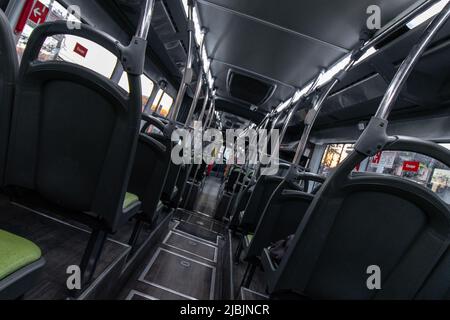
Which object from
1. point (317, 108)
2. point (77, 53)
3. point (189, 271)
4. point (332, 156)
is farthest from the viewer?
point (332, 156)

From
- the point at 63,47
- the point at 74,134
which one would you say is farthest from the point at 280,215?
the point at 63,47

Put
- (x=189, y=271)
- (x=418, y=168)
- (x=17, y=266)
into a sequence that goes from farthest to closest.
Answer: (x=418, y=168)
(x=189, y=271)
(x=17, y=266)

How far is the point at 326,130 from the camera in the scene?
6914 mm

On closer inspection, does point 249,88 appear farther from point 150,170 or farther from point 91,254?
point 91,254

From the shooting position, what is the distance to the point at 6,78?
3.46 feet

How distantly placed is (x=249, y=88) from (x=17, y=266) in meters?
4.71

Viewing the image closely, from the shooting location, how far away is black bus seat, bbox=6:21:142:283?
1121mm

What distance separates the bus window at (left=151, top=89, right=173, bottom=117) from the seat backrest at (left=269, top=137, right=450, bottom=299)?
572 cm

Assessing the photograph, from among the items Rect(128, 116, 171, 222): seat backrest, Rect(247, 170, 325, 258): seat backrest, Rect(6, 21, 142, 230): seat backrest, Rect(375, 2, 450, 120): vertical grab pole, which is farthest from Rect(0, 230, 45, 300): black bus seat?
Rect(247, 170, 325, 258): seat backrest

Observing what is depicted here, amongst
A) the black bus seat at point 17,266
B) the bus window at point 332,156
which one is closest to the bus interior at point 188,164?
the black bus seat at point 17,266

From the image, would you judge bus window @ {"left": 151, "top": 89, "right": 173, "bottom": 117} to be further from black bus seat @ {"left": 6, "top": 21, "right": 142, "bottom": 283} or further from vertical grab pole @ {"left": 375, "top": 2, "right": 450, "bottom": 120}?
vertical grab pole @ {"left": 375, "top": 2, "right": 450, "bottom": 120}

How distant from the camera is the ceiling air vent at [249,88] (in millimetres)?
4508

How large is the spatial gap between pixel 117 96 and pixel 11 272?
2.28 ft
